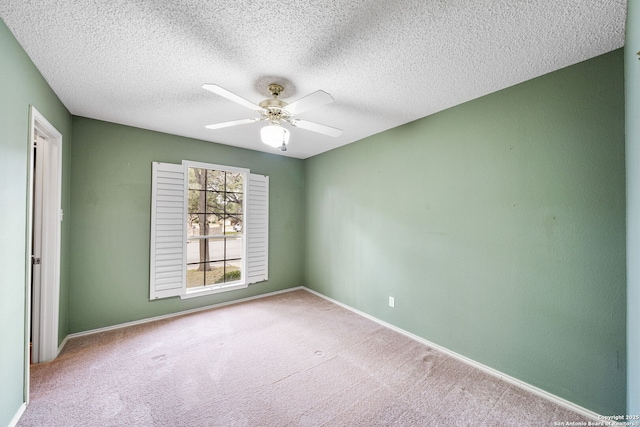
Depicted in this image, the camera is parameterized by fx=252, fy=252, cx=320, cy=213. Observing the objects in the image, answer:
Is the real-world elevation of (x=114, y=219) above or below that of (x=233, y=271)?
above

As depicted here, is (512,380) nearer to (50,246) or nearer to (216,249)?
(216,249)

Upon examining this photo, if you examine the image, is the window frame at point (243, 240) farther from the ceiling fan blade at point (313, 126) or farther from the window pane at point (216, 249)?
the ceiling fan blade at point (313, 126)

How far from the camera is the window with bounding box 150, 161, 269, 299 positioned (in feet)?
11.0

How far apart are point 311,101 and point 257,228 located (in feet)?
9.05

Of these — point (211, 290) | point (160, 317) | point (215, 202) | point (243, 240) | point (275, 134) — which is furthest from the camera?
point (215, 202)

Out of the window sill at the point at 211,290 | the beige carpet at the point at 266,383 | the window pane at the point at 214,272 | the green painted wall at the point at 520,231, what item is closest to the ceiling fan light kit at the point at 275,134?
the green painted wall at the point at 520,231

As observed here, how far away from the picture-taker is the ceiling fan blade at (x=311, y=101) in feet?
5.36

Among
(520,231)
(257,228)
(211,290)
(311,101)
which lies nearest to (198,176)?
(257,228)

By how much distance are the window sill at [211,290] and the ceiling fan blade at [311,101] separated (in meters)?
2.88

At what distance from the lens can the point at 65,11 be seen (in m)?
1.39

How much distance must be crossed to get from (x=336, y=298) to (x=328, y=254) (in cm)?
69

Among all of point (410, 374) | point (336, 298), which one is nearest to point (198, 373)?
point (410, 374)

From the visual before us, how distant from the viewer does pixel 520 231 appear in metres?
2.08

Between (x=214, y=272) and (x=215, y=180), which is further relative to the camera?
(x=214, y=272)
